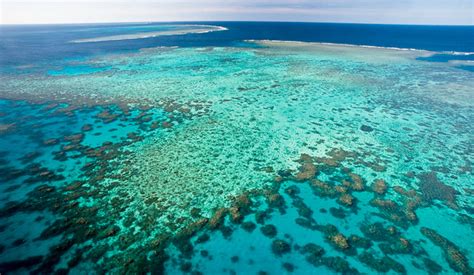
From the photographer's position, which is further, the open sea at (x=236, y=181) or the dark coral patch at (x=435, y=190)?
the dark coral patch at (x=435, y=190)

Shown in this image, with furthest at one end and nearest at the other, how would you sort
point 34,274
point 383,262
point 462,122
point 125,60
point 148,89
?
point 125,60 → point 148,89 → point 462,122 → point 383,262 → point 34,274

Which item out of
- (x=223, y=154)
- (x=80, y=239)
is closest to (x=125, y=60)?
(x=223, y=154)

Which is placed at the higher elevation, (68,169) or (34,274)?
(68,169)

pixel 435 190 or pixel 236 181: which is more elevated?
pixel 435 190

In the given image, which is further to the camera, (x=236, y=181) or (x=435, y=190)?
(x=236, y=181)

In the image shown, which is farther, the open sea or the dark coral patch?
the dark coral patch

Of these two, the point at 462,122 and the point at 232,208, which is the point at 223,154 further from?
the point at 462,122

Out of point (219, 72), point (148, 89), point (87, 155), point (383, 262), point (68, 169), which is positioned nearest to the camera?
point (383, 262)

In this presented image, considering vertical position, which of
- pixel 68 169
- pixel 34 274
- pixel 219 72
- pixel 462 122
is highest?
pixel 219 72
